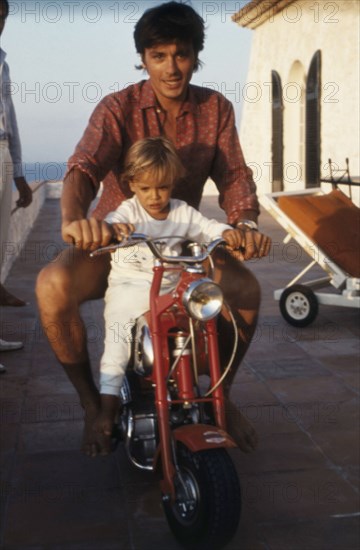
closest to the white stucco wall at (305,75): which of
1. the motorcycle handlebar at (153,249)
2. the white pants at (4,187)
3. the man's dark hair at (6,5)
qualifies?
the white pants at (4,187)

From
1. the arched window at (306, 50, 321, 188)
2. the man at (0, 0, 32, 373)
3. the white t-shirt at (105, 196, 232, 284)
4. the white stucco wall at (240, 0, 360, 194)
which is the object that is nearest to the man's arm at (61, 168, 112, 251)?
the white t-shirt at (105, 196, 232, 284)

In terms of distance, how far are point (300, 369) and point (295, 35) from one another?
38.3 ft

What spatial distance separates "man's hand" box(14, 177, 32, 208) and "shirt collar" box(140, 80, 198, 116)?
1829mm

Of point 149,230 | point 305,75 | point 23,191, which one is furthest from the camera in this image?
point 305,75

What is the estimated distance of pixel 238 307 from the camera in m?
3.54

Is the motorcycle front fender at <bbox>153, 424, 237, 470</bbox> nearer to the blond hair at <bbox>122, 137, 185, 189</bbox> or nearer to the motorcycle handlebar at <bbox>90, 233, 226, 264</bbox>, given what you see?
the motorcycle handlebar at <bbox>90, 233, 226, 264</bbox>

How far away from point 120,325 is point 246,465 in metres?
0.86

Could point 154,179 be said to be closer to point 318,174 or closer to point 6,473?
point 6,473

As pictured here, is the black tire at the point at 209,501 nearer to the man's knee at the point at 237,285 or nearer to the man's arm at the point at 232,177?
the man's knee at the point at 237,285

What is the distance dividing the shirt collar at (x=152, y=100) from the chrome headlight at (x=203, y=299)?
1152 millimetres

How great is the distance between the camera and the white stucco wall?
12906 millimetres

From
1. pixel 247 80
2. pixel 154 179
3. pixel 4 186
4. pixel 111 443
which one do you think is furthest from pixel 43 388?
pixel 247 80

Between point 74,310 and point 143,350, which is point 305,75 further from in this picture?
point 143,350

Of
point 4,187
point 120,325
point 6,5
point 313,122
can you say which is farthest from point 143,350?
point 313,122
